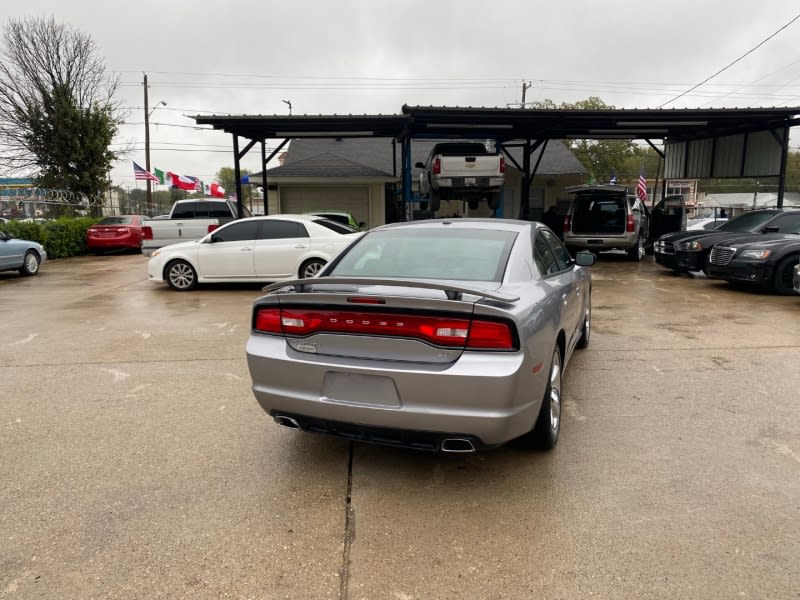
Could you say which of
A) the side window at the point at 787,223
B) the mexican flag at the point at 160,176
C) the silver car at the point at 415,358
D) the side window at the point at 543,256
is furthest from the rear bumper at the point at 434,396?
the mexican flag at the point at 160,176

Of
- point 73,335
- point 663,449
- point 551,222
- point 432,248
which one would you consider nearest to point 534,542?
point 663,449

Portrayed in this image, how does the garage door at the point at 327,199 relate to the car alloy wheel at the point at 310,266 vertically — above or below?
above

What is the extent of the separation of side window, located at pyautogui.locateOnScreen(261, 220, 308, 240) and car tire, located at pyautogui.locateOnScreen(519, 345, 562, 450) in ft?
24.4

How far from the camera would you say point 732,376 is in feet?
17.0

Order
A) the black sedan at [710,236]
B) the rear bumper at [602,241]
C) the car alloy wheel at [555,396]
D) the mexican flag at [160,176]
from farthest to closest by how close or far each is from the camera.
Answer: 1. the mexican flag at [160,176]
2. the rear bumper at [602,241]
3. the black sedan at [710,236]
4. the car alloy wheel at [555,396]

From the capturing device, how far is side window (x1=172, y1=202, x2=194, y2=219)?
15.3 metres

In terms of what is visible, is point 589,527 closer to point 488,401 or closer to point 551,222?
point 488,401

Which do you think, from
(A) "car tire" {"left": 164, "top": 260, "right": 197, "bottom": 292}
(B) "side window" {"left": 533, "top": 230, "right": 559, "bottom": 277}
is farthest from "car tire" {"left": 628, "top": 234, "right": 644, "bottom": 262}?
(B) "side window" {"left": 533, "top": 230, "right": 559, "bottom": 277}

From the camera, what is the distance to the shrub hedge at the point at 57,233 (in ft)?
53.6

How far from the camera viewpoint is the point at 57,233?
18172 millimetres

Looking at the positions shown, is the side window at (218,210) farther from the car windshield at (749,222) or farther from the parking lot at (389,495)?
the car windshield at (749,222)

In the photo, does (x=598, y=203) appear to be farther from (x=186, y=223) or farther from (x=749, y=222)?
(x=186, y=223)

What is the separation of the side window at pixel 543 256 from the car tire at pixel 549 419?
2.03 feet

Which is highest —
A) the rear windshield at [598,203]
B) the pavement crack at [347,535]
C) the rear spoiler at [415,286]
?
the rear windshield at [598,203]
